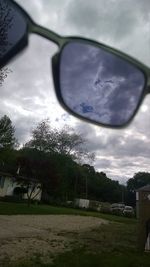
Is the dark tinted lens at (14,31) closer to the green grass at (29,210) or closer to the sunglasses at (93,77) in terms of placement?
the sunglasses at (93,77)

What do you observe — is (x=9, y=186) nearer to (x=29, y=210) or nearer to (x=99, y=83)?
(x=29, y=210)

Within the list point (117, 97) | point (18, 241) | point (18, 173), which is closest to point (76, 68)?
point (117, 97)

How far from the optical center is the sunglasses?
1.60 meters

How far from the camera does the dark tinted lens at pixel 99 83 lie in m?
1.63

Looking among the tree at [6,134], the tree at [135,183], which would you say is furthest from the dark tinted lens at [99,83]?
the tree at [135,183]

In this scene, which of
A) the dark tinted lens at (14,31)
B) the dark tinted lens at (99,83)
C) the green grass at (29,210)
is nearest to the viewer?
the dark tinted lens at (14,31)

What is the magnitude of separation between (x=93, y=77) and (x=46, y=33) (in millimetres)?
285

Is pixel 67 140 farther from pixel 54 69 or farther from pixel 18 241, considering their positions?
pixel 54 69

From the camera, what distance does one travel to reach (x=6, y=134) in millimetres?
34062

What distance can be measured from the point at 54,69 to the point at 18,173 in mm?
36102

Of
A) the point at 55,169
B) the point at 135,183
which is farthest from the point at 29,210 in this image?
the point at 135,183

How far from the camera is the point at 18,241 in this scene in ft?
30.0

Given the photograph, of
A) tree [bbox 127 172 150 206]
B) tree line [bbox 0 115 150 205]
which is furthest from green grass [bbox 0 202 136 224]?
tree [bbox 127 172 150 206]

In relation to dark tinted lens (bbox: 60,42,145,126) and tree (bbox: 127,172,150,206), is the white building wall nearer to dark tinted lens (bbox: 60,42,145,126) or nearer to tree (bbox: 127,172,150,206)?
dark tinted lens (bbox: 60,42,145,126)
